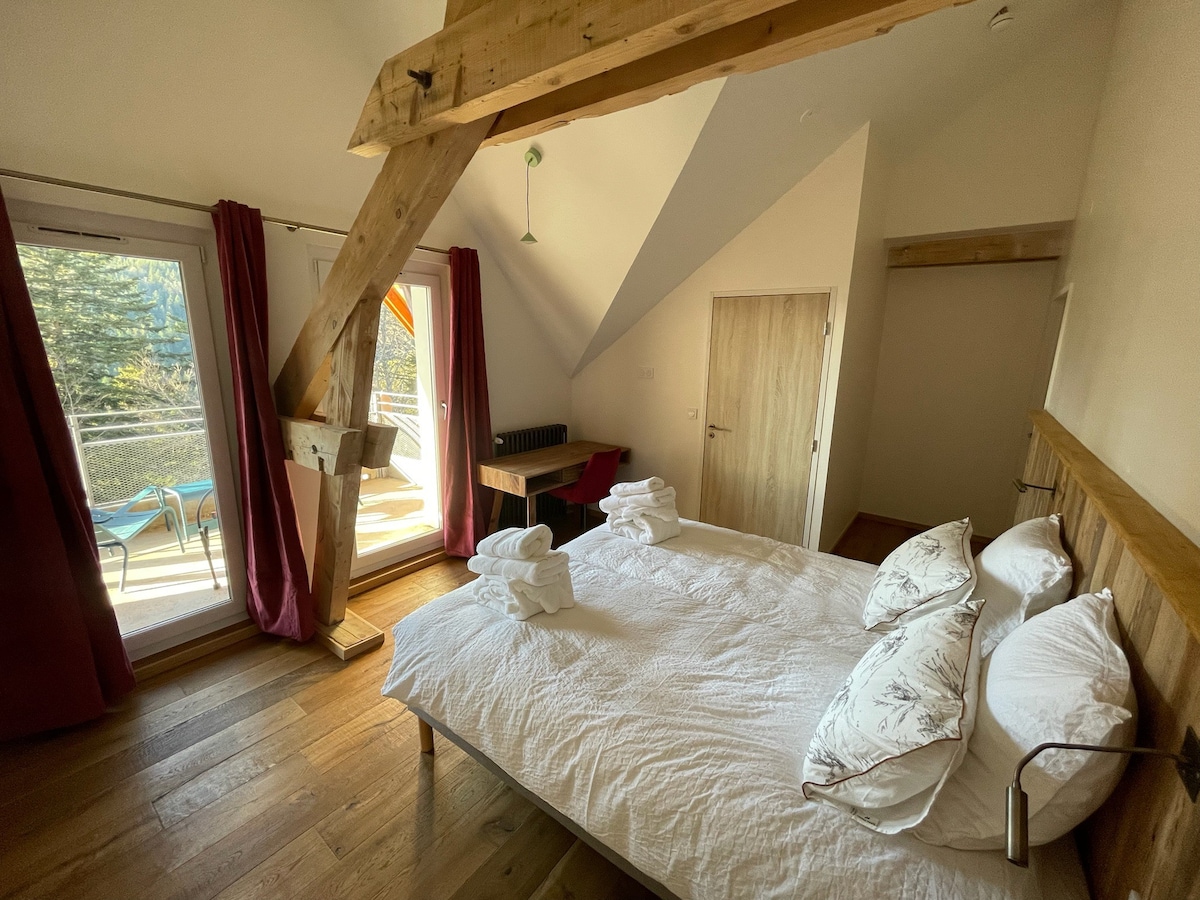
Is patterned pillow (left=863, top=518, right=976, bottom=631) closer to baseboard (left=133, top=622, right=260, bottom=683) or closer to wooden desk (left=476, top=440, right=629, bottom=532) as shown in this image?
wooden desk (left=476, top=440, right=629, bottom=532)

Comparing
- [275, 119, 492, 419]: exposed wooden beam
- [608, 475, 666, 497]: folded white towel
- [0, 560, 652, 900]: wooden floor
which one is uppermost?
[275, 119, 492, 419]: exposed wooden beam

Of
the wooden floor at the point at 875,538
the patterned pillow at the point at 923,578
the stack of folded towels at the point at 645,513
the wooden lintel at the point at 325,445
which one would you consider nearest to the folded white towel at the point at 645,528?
the stack of folded towels at the point at 645,513

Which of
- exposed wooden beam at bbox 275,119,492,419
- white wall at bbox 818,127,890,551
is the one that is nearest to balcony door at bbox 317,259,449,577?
exposed wooden beam at bbox 275,119,492,419

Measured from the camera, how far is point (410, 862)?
145 cm

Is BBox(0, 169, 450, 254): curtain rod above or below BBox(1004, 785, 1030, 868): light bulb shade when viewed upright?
above

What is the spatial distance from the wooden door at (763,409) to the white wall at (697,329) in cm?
9

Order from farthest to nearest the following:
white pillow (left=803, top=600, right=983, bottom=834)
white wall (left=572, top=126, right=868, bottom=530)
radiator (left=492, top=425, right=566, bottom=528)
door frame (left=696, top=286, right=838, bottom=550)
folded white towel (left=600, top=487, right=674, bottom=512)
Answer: radiator (left=492, top=425, right=566, bottom=528), door frame (left=696, top=286, right=838, bottom=550), white wall (left=572, top=126, right=868, bottom=530), folded white towel (left=600, top=487, right=674, bottom=512), white pillow (left=803, top=600, right=983, bottom=834)

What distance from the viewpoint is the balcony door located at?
3.16m

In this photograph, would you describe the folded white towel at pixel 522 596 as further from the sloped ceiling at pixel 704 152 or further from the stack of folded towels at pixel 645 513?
the sloped ceiling at pixel 704 152

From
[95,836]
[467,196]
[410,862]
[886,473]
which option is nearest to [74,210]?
[467,196]

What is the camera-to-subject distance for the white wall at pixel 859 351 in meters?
2.91

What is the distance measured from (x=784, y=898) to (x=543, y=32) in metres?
1.93

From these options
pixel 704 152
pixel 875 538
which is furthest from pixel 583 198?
pixel 875 538

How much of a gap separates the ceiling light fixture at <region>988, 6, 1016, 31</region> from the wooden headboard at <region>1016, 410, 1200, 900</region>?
92.0 inches
